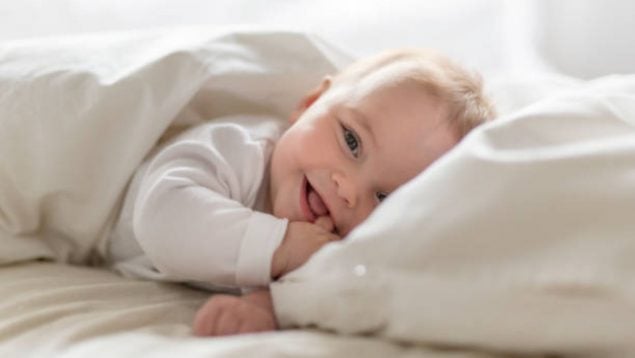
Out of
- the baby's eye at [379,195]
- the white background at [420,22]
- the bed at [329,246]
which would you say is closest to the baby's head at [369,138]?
the baby's eye at [379,195]

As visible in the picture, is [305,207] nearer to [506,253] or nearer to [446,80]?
[446,80]

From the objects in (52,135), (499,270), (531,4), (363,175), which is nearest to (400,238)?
(499,270)

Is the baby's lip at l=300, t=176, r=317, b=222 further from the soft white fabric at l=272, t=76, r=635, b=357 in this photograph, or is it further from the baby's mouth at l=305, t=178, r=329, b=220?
the soft white fabric at l=272, t=76, r=635, b=357

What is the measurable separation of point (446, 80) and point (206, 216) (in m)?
0.29

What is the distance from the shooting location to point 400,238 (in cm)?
71

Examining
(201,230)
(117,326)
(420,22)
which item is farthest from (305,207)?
(420,22)

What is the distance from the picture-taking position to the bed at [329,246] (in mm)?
668

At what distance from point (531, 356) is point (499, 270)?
2.6 inches

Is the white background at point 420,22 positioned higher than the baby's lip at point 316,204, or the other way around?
the white background at point 420,22

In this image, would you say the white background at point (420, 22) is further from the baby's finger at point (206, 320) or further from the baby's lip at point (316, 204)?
the baby's finger at point (206, 320)

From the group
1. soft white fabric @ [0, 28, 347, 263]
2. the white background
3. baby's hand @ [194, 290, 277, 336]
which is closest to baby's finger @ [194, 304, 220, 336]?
baby's hand @ [194, 290, 277, 336]

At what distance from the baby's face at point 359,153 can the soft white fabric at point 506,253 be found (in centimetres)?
18

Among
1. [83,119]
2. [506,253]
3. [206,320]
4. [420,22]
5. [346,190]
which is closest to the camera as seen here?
[506,253]

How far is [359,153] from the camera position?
37.7 inches
